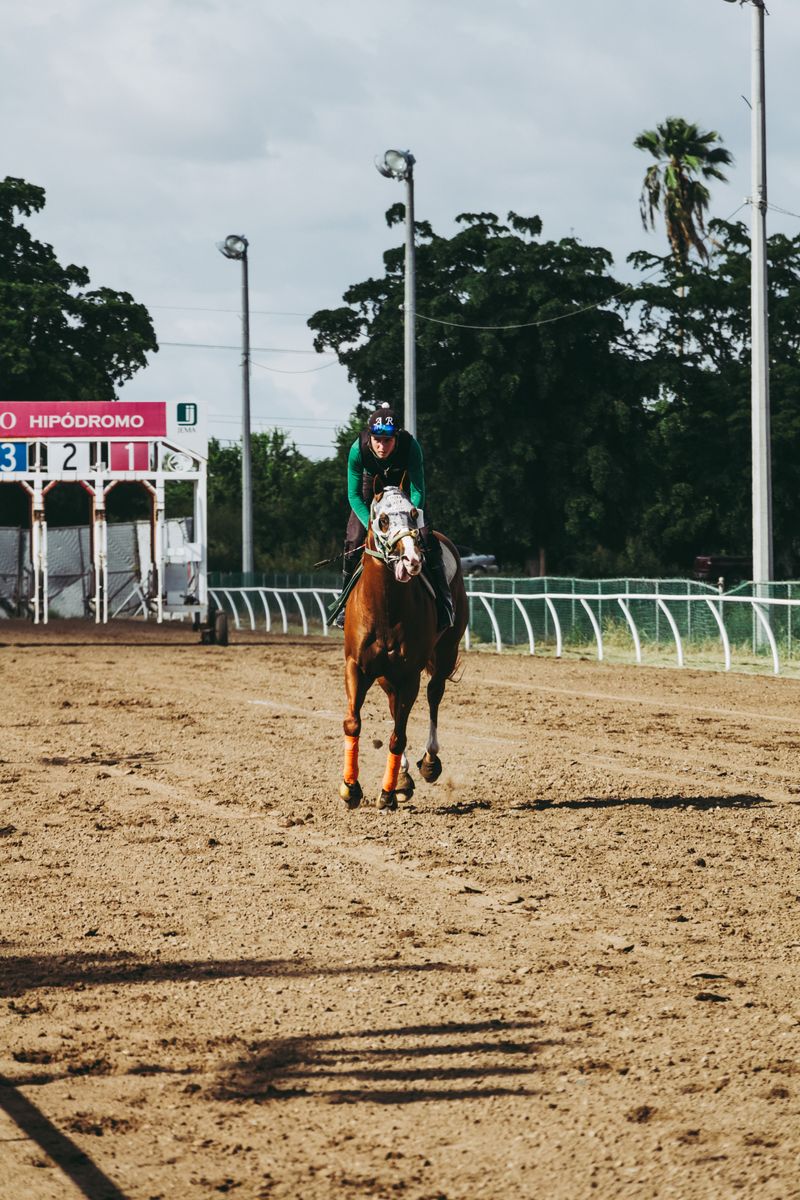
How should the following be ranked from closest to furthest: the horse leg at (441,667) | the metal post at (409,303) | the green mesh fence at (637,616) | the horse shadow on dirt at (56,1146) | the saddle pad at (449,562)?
the horse shadow on dirt at (56,1146) < the saddle pad at (449,562) < the horse leg at (441,667) < the green mesh fence at (637,616) < the metal post at (409,303)

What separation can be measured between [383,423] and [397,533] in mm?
796

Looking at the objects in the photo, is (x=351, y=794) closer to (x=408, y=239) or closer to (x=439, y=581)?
(x=439, y=581)

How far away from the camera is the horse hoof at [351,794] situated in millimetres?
9883

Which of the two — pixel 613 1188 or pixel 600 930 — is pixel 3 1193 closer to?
pixel 613 1188

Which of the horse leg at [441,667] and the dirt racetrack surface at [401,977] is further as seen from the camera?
the horse leg at [441,667]

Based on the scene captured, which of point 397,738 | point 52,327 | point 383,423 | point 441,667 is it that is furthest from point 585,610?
point 52,327

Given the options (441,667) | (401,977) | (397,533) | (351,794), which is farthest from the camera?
(441,667)

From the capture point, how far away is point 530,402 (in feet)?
154

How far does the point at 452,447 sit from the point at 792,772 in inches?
1399

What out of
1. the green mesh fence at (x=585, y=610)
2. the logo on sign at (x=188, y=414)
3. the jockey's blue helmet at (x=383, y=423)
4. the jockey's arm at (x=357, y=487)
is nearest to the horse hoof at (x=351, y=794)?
the jockey's arm at (x=357, y=487)

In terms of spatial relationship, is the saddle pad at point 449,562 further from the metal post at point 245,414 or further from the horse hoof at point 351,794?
the metal post at point 245,414

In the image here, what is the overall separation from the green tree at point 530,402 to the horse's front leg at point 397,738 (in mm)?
35525

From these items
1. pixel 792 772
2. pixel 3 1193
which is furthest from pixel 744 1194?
pixel 792 772

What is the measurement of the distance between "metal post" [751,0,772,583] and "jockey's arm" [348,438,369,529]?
14691 millimetres
